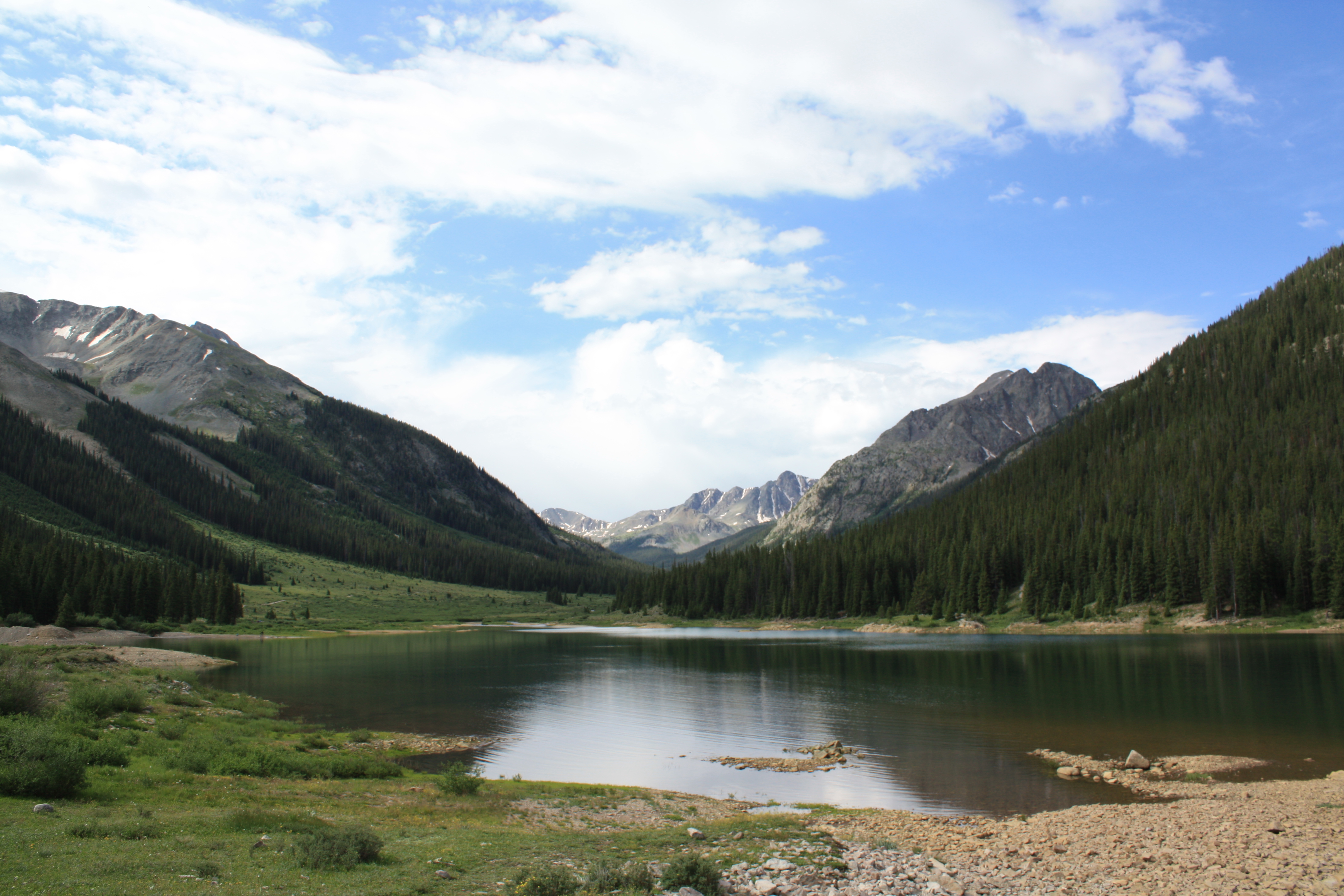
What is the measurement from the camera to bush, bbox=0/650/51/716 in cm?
2853

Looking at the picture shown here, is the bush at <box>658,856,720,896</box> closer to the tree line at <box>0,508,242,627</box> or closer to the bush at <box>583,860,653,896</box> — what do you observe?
the bush at <box>583,860,653,896</box>

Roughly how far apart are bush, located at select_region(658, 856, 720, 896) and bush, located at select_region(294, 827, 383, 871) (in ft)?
22.0

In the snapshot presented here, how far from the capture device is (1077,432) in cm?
18275

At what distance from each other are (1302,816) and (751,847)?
17.9m

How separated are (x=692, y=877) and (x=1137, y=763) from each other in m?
25.8

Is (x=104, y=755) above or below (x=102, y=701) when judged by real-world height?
above

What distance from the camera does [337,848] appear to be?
16.2m

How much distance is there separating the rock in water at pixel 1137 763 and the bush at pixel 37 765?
38.8 metres

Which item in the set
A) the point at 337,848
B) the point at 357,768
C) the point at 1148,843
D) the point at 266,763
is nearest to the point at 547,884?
the point at 337,848

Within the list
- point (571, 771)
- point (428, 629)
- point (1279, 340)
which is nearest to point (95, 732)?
point (571, 771)

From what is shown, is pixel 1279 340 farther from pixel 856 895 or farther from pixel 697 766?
pixel 856 895

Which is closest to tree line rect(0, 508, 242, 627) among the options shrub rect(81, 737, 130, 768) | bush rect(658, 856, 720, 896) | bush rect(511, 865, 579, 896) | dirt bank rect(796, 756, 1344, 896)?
shrub rect(81, 737, 130, 768)

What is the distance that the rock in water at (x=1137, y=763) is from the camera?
105ft

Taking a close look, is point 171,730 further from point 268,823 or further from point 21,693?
point 268,823
